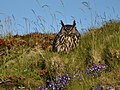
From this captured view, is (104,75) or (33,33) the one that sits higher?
(33,33)

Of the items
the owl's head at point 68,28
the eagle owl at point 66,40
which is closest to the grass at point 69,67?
the eagle owl at point 66,40

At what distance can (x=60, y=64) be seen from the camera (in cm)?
909

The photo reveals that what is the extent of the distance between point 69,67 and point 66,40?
87.0 inches

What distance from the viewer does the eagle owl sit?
10688mm

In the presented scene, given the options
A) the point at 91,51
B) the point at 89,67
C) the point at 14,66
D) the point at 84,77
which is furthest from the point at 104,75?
the point at 14,66

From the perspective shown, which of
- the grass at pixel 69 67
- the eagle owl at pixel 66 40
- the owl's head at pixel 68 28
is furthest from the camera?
the owl's head at pixel 68 28

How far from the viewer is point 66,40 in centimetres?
1081

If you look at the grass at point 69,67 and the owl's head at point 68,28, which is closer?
the grass at point 69,67

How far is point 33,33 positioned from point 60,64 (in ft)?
18.3

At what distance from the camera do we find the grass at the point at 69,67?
7621 mm

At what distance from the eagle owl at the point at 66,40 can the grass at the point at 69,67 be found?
0.24 m

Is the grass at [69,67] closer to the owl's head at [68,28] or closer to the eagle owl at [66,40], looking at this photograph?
the eagle owl at [66,40]

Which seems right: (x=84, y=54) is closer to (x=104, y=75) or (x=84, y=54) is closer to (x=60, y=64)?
(x=60, y=64)

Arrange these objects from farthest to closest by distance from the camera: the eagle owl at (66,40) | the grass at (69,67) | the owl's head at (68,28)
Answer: the owl's head at (68,28) → the eagle owl at (66,40) → the grass at (69,67)
